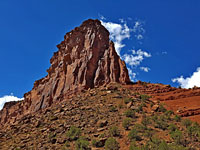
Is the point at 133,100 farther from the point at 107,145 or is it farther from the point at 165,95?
the point at 107,145

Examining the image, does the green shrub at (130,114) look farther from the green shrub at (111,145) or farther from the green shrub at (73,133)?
the green shrub at (111,145)

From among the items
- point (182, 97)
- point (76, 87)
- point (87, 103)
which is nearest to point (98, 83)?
point (76, 87)

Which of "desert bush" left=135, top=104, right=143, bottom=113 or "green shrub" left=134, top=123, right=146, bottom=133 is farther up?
"desert bush" left=135, top=104, right=143, bottom=113

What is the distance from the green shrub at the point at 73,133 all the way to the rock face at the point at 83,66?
1752cm

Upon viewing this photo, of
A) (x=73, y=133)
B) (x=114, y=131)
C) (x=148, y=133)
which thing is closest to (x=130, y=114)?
(x=148, y=133)

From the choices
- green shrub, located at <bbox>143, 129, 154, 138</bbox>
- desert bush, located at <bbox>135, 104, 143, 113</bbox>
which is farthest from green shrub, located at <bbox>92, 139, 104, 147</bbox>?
desert bush, located at <bbox>135, 104, 143, 113</bbox>

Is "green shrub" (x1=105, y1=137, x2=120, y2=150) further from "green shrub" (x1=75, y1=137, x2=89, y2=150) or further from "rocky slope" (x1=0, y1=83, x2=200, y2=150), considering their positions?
"green shrub" (x1=75, y1=137, x2=89, y2=150)

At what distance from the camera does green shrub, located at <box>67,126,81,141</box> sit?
19381 mm

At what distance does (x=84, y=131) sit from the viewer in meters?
20.6

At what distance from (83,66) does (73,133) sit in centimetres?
2213

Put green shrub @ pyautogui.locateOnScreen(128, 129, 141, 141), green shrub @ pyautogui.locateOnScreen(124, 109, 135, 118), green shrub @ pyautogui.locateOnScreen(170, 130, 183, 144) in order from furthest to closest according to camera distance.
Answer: green shrub @ pyautogui.locateOnScreen(124, 109, 135, 118)
green shrub @ pyautogui.locateOnScreen(128, 129, 141, 141)
green shrub @ pyautogui.locateOnScreen(170, 130, 183, 144)

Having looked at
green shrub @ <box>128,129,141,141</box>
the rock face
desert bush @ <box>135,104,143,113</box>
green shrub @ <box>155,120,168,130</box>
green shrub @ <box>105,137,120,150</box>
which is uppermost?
the rock face

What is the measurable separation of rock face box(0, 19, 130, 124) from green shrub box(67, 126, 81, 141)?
57.5ft

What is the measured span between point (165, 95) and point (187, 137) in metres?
12.5
